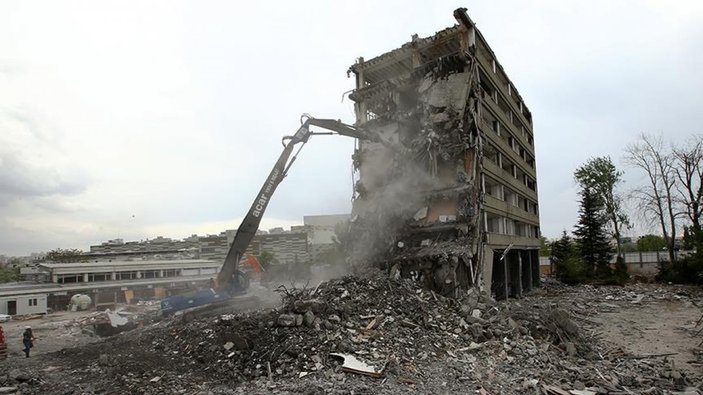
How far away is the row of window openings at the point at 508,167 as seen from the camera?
2276 cm

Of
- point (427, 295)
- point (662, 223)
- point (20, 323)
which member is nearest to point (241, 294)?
point (427, 295)

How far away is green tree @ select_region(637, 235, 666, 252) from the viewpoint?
4831 centimetres

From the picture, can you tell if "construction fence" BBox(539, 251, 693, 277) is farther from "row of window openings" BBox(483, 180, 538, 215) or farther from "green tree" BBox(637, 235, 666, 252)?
"row of window openings" BBox(483, 180, 538, 215)

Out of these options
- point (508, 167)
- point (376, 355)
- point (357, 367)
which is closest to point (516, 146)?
point (508, 167)

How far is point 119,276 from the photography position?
34.0 metres

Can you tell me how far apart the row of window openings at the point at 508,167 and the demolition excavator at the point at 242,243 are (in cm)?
1025

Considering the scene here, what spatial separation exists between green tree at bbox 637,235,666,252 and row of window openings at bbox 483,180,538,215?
76.1ft

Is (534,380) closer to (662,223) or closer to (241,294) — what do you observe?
(241,294)

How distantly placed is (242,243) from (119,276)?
79.0ft

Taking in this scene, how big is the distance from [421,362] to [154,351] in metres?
6.46

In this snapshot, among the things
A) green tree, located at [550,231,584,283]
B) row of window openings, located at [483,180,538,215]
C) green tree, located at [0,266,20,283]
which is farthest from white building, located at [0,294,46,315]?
green tree, located at [550,231,584,283]

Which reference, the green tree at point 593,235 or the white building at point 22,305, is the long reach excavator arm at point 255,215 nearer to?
the white building at point 22,305

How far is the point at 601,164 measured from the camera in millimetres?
38719

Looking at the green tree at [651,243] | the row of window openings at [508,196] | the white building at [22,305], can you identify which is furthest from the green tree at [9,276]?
the green tree at [651,243]
